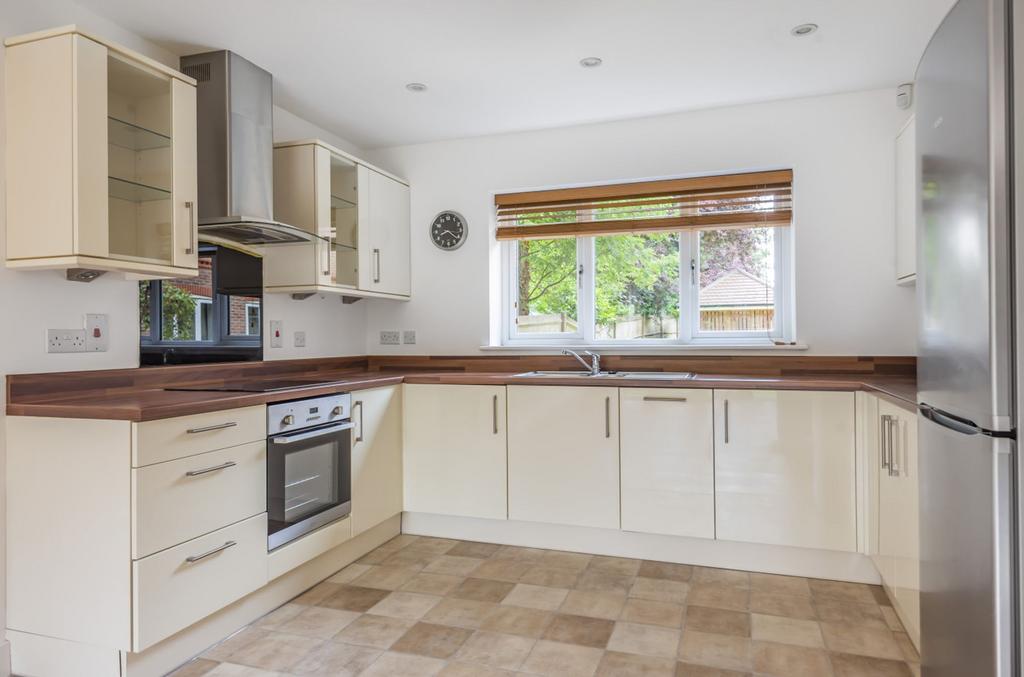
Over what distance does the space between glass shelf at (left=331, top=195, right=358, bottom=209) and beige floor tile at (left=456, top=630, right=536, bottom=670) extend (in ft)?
7.42

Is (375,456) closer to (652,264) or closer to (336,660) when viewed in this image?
(336,660)

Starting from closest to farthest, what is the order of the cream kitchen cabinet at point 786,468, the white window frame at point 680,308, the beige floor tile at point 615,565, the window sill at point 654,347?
the cream kitchen cabinet at point 786,468 → the beige floor tile at point 615,565 → the window sill at point 654,347 → the white window frame at point 680,308

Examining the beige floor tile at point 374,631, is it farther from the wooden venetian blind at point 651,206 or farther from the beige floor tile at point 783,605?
the wooden venetian blind at point 651,206

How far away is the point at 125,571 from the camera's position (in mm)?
1896

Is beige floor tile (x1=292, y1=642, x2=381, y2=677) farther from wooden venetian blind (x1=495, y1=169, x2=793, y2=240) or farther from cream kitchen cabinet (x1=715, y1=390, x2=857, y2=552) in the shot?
wooden venetian blind (x1=495, y1=169, x2=793, y2=240)

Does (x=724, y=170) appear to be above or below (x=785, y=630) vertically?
above

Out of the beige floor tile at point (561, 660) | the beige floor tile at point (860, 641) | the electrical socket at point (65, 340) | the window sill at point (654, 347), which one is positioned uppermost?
the electrical socket at point (65, 340)

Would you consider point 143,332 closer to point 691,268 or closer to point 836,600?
point 691,268

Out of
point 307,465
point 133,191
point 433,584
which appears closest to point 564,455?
point 433,584

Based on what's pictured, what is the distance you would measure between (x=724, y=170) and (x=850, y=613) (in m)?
2.28

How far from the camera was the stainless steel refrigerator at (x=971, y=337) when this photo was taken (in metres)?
1.25

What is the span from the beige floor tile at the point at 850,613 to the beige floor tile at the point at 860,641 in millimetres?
45

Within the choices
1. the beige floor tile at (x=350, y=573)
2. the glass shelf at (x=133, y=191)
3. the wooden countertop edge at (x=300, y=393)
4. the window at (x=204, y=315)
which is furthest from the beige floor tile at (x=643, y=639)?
the glass shelf at (x=133, y=191)

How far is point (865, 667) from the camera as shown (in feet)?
6.89
